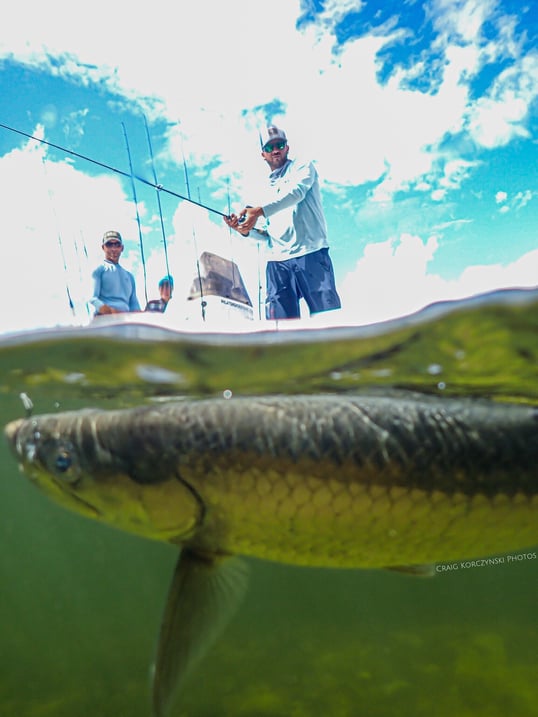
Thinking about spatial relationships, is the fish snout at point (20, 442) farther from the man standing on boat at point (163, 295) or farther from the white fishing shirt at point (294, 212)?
the man standing on boat at point (163, 295)

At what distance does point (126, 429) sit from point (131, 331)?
9.92 feet

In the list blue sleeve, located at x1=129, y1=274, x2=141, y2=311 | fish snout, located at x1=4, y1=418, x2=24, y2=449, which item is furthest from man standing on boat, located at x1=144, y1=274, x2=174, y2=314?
fish snout, located at x1=4, y1=418, x2=24, y2=449

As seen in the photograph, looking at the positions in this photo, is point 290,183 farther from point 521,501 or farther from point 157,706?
point 157,706

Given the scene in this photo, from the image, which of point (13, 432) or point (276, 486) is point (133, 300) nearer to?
point (13, 432)

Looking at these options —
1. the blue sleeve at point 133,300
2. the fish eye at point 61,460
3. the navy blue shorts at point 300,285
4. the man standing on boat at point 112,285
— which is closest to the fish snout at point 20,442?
the fish eye at point 61,460

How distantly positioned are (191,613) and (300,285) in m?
4.79

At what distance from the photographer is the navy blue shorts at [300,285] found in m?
6.81

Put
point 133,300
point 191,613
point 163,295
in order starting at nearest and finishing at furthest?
point 191,613 → point 133,300 → point 163,295

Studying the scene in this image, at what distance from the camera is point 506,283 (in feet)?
16.2

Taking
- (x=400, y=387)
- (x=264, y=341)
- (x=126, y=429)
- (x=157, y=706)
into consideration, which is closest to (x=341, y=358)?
(x=264, y=341)

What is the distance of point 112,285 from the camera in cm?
722

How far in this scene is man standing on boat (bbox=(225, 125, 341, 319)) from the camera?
6.76 metres

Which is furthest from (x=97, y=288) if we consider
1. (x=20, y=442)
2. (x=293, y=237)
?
(x=20, y=442)

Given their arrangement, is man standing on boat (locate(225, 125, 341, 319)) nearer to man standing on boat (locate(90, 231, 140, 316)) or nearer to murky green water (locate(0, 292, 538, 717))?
murky green water (locate(0, 292, 538, 717))
